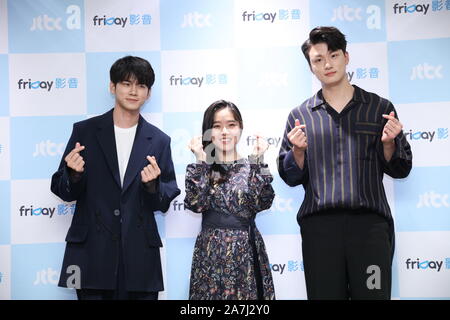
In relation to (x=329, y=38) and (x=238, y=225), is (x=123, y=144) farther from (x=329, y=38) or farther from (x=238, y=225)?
(x=329, y=38)

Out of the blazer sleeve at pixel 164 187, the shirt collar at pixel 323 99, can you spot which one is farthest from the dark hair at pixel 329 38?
the blazer sleeve at pixel 164 187

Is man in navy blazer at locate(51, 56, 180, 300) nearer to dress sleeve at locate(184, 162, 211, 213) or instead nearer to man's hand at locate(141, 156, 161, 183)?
man's hand at locate(141, 156, 161, 183)

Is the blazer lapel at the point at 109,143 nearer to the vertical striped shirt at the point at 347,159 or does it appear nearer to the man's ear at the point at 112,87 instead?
the man's ear at the point at 112,87

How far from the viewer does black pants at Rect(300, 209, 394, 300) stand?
9.14 ft

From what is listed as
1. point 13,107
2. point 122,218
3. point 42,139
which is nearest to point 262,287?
point 122,218

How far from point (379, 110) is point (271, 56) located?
2.81 ft

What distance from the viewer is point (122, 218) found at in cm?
315

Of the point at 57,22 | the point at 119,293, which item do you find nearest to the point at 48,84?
the point at 57,22

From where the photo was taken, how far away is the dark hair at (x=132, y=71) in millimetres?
3283

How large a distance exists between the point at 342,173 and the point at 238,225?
62 centimetres

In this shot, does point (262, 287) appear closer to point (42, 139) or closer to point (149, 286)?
point (149, 286)

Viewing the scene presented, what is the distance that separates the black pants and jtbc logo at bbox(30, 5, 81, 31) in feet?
6.48

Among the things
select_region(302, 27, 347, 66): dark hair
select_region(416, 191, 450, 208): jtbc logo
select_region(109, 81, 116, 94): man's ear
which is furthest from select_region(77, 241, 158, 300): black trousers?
select_region(416, 191, 450, 208): jtbc logo

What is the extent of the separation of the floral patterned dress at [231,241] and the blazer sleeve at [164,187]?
14 centimetres
